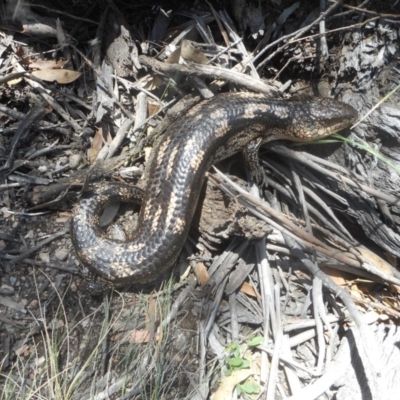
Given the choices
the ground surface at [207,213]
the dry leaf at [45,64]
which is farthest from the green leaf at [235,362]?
the dry leaf at [45,64]

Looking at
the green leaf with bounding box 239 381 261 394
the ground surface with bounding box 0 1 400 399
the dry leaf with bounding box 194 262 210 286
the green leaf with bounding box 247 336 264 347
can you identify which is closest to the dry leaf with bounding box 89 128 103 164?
the ground surface with bounding box 0 1 400 399

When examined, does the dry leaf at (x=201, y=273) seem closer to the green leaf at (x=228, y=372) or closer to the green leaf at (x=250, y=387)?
the green leaf at (x=228, y=372)

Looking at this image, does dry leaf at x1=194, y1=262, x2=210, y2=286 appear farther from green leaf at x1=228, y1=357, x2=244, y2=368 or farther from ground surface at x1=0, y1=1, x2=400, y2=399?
green leaf at x1=228, y1=357, x2=244, y2=368

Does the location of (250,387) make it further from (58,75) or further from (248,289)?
(58,75)

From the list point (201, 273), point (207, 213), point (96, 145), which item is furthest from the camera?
point (96, 145)

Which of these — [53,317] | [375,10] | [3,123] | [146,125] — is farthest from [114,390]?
[375,10]

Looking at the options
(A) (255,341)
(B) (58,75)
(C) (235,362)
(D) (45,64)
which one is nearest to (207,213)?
(A) (255,341)

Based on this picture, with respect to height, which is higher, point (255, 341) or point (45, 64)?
point (45, 64)

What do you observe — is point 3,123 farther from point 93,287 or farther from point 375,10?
point 375,10

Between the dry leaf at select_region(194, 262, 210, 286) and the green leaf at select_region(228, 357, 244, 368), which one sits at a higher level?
the dry leaf at select_region(194, 262, 210, 286)
